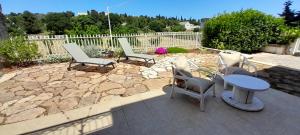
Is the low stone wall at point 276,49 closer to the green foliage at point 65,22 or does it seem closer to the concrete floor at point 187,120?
the concrete floor at point 187,120

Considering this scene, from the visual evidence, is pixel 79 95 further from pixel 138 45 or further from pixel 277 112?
pixel 138 45

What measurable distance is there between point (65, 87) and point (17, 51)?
Result: 142 inches

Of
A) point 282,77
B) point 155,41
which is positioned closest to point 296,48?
point 282,77

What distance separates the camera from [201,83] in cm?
312

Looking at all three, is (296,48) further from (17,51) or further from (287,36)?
(17,51)

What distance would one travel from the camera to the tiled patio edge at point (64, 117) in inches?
107

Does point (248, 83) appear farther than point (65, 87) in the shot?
No

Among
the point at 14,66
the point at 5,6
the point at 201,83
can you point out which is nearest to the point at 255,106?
the point at 201,83

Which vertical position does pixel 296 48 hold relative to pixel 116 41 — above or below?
below

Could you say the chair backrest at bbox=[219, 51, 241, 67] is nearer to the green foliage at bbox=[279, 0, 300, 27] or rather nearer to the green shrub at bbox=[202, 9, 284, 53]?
the green shrub at bbox=[202, 9, 284, 53]

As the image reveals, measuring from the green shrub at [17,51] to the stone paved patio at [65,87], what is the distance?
60 centimetres

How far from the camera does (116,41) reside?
30.1 ft

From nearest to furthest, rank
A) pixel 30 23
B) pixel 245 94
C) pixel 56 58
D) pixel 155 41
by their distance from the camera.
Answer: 1. pixel 245 94
2. pixel 56 58
3. pixel 155 41
4. pixel 30 23

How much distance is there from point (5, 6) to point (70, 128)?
1124 cm
